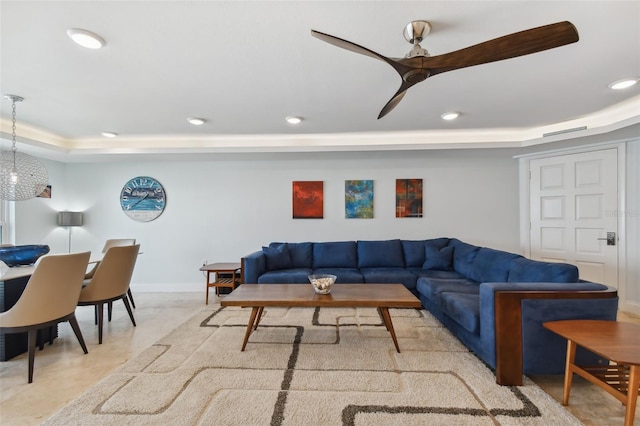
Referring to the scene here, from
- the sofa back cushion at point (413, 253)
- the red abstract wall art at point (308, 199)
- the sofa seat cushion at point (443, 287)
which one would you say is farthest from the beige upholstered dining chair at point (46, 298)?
the sofa back cushion at point (413, 253)

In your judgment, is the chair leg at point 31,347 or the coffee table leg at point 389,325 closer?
the chair leg at point 31,347

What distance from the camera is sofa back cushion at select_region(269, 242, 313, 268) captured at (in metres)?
4.23

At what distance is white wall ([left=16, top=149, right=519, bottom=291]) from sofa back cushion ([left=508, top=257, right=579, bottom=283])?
1.83 metres

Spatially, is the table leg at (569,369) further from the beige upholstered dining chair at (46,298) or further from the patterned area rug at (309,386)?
the beige upholstered dining chair at (46,298)

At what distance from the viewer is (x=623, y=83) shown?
2.47 m

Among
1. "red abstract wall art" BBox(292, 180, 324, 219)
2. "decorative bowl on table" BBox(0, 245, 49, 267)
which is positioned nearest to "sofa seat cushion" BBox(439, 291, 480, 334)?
"red abstract wall art" BBox(292, 180, 324, 219)

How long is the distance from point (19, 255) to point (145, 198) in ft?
7.21

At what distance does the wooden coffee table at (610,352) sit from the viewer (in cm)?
143

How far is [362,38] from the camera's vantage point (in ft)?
6.10

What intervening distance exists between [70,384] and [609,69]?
15.6 ft

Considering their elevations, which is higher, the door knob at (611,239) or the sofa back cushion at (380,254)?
the door knob at (611,239)

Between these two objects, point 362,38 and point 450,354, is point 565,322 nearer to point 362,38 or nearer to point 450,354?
point 450,354

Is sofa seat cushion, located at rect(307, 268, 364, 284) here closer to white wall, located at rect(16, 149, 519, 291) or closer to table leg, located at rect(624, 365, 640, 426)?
white wall, located at rect(16, 149, 519, 291)

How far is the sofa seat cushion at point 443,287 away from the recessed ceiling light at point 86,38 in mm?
3477
